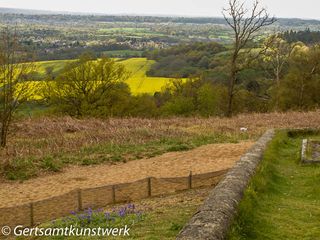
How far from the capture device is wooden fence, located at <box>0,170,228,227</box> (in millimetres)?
10867

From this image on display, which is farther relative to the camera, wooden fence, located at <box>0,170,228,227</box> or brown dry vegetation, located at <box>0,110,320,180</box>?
brown dry vegetation, located at <box>0,110,320,180</box>

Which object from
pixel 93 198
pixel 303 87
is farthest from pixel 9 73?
pixel 303 87

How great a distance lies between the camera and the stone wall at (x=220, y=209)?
5.83 m

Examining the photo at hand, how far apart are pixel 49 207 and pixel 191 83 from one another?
48.3 metres

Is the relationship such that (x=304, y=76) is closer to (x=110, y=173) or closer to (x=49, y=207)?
(x=110, y=173)

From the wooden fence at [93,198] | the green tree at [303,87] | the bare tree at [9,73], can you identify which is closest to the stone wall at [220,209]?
the wooden fence at [93,198]

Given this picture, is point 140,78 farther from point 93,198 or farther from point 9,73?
point 93,198

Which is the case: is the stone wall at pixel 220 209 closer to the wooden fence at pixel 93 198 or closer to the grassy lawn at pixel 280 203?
the grassy lawn at pixel 280 203

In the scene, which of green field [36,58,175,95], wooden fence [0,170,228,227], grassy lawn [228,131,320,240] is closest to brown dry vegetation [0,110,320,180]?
wooden fence [0,170,228,227]

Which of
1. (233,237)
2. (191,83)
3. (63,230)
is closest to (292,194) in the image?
(233,237)

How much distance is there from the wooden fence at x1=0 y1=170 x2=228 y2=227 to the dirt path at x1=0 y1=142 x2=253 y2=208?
1724 mm

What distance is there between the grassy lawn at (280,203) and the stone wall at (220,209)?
0.15m

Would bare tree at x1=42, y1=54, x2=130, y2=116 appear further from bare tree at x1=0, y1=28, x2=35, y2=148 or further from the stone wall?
the stone wall

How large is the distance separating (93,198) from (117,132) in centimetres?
1029
